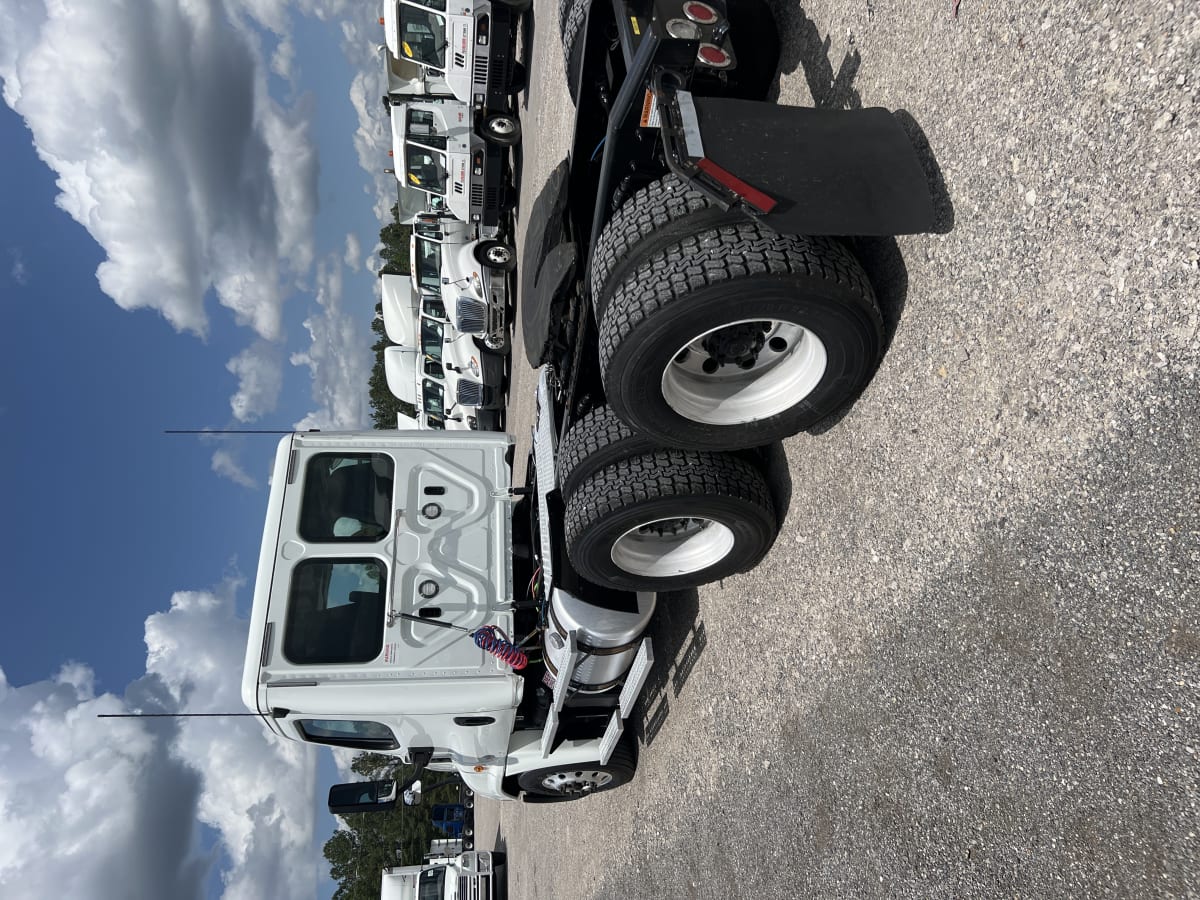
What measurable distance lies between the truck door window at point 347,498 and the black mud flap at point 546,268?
5.33 ft

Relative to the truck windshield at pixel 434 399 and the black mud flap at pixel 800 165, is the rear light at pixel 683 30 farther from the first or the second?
the truck windshield at pixel 434 399

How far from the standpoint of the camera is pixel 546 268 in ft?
12.3

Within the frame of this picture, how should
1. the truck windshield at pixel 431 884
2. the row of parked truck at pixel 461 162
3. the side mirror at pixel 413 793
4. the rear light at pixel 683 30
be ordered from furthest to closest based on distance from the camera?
the truck windshield at pixel 431 884
the row of parked truck at pixel 461 162
the side mirror at pixel 413 793
the rear light at pixel 683 30

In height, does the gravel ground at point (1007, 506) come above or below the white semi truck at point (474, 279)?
below

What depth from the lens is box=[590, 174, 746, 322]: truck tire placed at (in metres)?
2.51

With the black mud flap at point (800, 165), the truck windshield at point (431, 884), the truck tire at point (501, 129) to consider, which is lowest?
the truck windshield at point (431, 884)

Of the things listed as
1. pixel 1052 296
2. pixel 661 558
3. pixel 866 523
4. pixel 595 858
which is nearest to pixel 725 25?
pixel 1052 296

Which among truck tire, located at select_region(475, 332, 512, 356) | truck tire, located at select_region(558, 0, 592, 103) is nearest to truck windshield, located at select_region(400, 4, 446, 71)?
truck tire, located at select_region(475, 332, 512, 356)

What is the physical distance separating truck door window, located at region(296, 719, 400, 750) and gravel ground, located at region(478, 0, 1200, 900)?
2338 millimetres

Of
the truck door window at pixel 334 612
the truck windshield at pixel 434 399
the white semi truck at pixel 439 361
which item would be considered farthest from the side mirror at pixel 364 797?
the truck windshield at pixel 434 399

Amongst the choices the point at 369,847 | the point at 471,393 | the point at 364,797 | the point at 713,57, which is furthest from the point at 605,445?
the point at 369,847

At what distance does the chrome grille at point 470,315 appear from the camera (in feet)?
40.4

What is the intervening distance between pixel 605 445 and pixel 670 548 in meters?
0.85

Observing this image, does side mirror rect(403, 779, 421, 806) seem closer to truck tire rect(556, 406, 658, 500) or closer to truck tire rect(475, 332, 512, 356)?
truck tire rect(556, 406, 658, 500)
